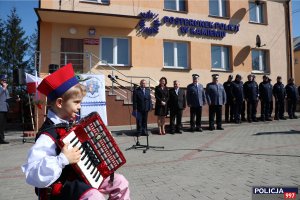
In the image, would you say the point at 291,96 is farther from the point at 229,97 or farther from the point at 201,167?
the point at 201,167

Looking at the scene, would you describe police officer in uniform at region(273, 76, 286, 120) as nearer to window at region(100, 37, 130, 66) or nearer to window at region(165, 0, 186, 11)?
window at region(165, 0, 186, 11)

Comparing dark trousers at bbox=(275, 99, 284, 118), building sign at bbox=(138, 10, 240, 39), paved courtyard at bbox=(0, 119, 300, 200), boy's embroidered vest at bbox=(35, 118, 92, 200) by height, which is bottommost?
paved courtyard at bbox=(0, 119, 300, 200)

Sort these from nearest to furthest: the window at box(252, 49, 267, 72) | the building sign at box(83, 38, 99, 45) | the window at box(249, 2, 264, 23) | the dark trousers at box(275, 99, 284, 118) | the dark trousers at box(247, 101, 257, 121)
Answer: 1. the dark trousers at box(247, 101, 257, 121)
2. the dark trousers at box(275, 99, 284, 118)
3. the building sign at box(83, 38, 99, 45)
4. the window at box(252, 49, 267, 72)
5. the window at box(249, 2, 264, 23)

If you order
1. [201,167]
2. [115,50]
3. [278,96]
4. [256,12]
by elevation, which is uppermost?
[256,12]

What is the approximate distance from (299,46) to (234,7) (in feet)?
95.6

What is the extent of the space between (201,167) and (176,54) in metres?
12.1

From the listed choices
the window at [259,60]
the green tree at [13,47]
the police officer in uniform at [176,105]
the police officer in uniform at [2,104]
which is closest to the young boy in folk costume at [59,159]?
the police officer in uniform at [2,104]

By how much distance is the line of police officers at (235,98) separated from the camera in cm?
1202

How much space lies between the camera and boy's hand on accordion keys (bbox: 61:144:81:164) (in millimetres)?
2430

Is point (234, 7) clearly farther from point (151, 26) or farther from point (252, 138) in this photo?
point (252, 138)

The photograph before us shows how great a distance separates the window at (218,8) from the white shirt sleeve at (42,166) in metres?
18.0

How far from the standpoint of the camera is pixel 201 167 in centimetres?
613

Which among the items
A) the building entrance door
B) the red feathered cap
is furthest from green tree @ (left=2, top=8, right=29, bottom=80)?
the red feathered cap

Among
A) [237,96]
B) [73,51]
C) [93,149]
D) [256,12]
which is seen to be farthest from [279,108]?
[93,149]
